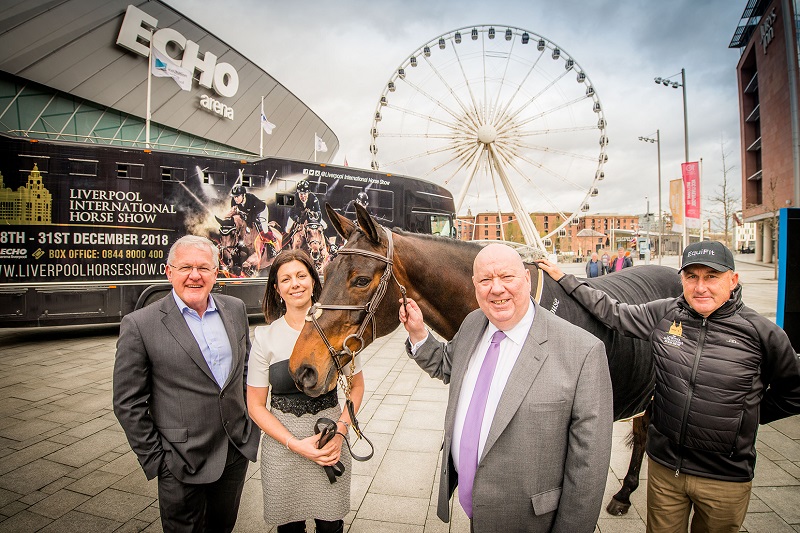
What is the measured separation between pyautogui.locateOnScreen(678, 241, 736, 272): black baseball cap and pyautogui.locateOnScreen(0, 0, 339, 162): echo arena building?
582 inches

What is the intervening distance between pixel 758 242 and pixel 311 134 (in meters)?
44.4

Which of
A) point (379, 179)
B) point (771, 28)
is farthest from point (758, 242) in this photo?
point (379, 179)

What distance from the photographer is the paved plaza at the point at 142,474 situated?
2988 mm

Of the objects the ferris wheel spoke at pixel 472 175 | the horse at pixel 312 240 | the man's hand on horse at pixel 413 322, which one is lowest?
the man's hand on horse at pixel 413 322

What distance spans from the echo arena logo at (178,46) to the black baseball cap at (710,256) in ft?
71.8

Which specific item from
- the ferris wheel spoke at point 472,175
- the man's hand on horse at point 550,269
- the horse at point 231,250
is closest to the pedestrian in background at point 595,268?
the ferris wheel spoke at point 472,175

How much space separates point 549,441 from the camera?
4.90 feet

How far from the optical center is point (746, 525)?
9.28 ft

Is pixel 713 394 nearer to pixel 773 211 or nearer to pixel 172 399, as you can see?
pixel 172 399

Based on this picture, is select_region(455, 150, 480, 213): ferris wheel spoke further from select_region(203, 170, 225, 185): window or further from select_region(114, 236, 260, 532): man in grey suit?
select_region(114, 236, 260, 532): man in grey suit

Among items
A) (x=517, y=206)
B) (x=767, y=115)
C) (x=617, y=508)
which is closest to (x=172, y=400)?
(x=617, y=508)

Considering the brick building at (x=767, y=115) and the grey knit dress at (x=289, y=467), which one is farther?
the brick building at (x=767, y=115)

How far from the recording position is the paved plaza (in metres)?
2.99

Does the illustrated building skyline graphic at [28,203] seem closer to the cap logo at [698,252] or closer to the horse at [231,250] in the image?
the horse at [231,250]
